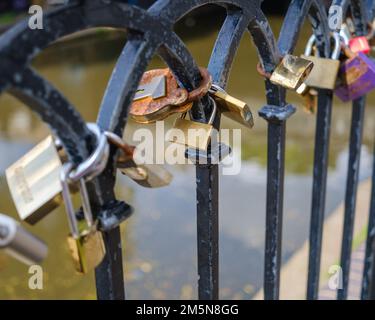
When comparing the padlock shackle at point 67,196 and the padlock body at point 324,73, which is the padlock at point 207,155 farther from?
the padlock body at point 324,73

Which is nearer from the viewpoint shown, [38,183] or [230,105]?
[38,183]

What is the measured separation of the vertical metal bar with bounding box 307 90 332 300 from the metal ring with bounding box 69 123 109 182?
658 mm

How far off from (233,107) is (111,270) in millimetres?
277

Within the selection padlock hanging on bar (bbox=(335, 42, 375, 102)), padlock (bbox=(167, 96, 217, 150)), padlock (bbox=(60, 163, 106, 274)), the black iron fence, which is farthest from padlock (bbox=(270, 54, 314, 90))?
padlock (bbox=(60, 163, 106, 274))

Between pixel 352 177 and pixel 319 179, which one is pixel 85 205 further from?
pixel 352 177

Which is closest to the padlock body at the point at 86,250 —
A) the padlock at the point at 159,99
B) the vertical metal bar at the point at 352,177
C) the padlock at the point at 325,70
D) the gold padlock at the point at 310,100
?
the padlock at the point at 159,99

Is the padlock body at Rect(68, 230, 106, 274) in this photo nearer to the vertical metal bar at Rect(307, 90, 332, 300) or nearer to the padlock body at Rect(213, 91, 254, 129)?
the padlock body at Rect(213, 91, 254, 129)

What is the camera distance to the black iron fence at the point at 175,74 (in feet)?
1.59

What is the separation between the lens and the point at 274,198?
3.16ft

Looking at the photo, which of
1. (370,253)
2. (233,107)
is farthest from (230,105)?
(370,253)

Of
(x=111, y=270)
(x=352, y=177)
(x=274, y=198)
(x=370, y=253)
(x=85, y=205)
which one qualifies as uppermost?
(x=85, y=205)

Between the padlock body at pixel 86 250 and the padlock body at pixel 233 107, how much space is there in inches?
10.3

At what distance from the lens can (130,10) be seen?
0.56 metres

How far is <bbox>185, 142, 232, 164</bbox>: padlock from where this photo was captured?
0.73 metres
